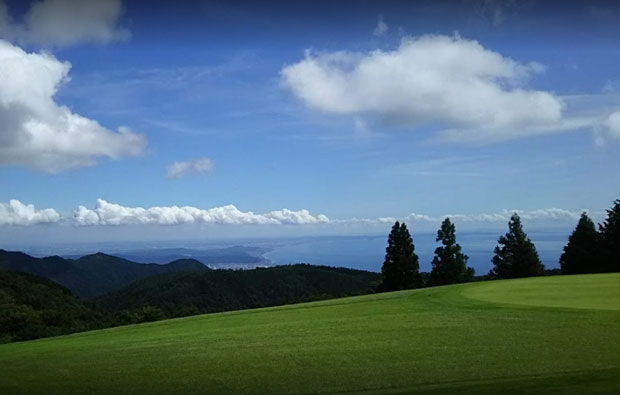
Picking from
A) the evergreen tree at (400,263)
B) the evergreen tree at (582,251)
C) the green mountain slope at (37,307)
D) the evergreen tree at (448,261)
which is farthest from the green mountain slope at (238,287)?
the evergreen tree at (582,251)

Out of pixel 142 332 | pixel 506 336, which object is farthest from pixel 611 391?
pixel 142 332

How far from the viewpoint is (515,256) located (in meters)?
44.9

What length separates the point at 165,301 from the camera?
116562mm

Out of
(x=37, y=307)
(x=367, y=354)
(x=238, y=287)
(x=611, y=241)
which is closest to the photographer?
(x=367, y=354)

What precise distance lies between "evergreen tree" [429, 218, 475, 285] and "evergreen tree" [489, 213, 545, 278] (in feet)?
8.59

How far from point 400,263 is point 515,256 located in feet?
32.7

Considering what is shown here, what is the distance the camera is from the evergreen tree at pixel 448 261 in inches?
1741

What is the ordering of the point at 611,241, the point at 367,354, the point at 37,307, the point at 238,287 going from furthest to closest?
the point at 238,287 < the point at 37,307 < the point at 611,241 < the point at 367,354

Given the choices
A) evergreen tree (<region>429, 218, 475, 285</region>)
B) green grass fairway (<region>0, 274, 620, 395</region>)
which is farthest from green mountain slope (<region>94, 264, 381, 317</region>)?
green grass fairway (<region>0, 274, 620, 395</region>)

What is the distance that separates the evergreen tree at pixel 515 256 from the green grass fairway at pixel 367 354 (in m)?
29.2

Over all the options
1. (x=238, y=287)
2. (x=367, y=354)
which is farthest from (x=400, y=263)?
(x=238, y=287)

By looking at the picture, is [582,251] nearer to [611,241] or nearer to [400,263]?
[611,241]

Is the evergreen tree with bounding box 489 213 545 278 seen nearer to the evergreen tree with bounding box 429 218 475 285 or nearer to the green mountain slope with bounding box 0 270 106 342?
the evergreen tree with bounding box 429 218 475 285

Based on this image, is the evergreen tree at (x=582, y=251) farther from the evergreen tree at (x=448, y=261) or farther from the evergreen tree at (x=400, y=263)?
the evergreen tree at (x=400, y=263)
